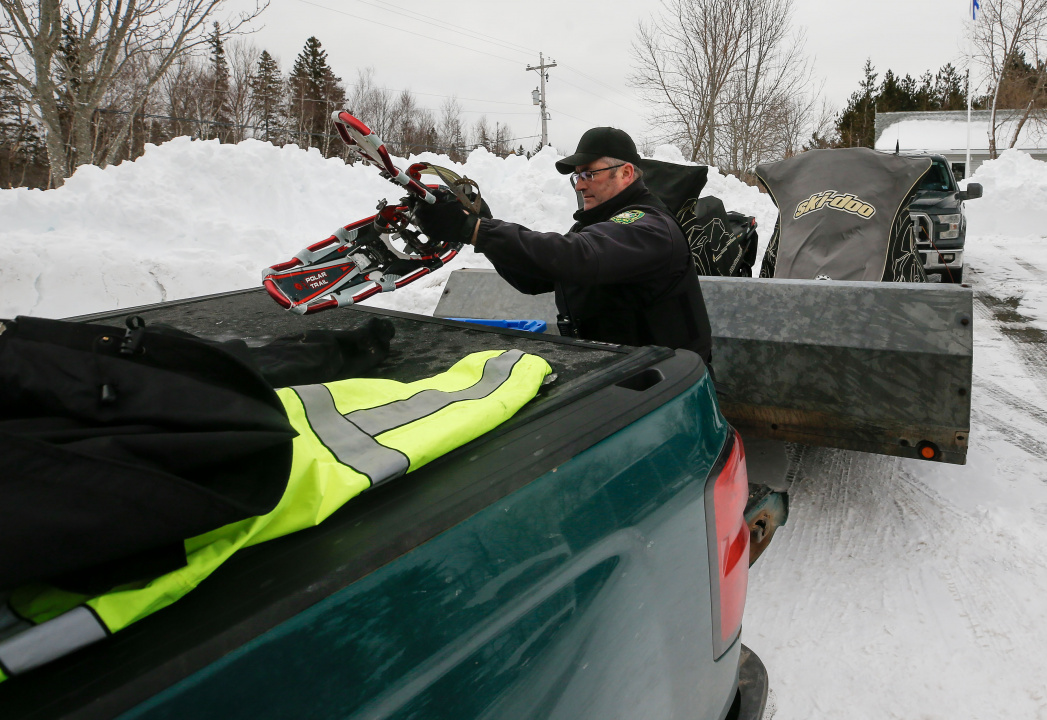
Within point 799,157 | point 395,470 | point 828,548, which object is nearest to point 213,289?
point 799,157

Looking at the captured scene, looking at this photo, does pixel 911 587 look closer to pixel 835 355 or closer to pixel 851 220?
pixel 835 355

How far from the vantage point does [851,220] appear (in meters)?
4.43

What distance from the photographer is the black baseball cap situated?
2.68 meters

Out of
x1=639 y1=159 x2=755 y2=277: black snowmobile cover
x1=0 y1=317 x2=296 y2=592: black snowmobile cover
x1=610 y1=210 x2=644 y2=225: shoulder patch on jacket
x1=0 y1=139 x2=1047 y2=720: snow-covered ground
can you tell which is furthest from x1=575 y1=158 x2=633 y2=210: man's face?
x1=0 y1=317 x2=296 y2=592: black snowmobile cover

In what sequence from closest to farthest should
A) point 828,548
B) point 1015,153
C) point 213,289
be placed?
point 828,548
point 213,289
point 1015,153

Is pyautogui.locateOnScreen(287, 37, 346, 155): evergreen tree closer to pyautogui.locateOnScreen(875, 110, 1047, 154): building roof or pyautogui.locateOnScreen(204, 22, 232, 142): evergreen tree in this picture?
pyautogui.locateOnScreen(204, 22, 232, 142): evergreen tree

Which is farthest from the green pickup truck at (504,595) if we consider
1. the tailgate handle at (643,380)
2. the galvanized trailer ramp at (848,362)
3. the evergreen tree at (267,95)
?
the evergreen tree at (267,95)

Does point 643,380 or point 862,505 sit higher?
point 643,380

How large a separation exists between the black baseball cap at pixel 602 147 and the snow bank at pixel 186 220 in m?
4.48

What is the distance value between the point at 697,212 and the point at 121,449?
507 centimetres

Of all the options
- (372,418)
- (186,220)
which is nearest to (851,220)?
(372,418)

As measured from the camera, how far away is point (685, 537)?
4.04 feet

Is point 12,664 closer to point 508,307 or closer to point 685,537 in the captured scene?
point 685,537

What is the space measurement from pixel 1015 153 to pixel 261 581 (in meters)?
23.4
